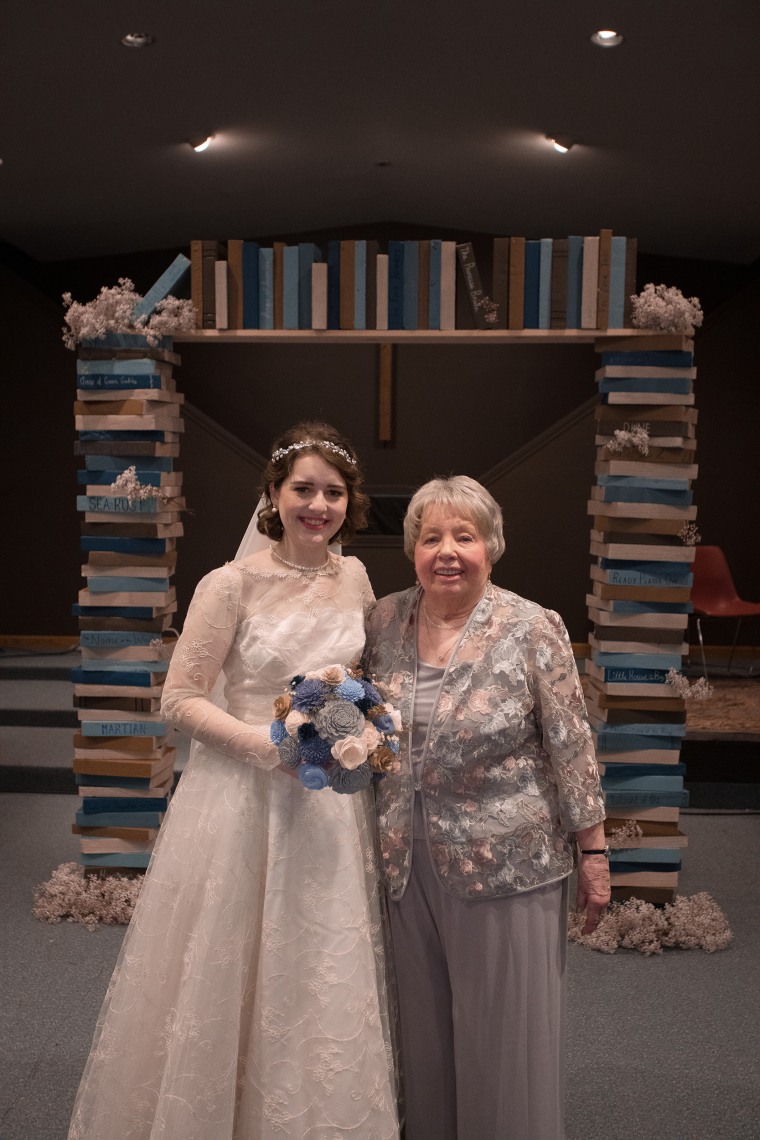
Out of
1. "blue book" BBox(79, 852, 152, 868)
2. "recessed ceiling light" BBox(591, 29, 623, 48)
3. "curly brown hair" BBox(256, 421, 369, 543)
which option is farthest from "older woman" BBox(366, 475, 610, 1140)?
"recessed ceiling light" BBox(591, 29, 623, 48)

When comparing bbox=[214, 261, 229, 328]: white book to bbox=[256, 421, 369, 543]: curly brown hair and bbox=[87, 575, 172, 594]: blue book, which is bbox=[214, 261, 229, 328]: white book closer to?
bbox=[87, 575, 172, 594]: blue book

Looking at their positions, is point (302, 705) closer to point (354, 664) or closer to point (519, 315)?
point (354, 664)

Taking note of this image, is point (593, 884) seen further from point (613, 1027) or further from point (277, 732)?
point (613, 1027)

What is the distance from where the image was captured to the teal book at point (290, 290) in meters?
3.88

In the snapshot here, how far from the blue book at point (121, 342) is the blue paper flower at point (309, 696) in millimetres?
2192

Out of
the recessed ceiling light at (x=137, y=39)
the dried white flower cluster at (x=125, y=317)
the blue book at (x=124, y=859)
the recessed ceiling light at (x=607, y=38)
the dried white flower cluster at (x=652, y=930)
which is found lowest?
the dried white flower cluster at (x=652, y=930)

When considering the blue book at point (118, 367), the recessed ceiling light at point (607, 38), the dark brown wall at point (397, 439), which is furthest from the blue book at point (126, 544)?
the dark brown wall at point (397, 439)

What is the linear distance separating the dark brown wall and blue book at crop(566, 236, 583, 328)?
388cm

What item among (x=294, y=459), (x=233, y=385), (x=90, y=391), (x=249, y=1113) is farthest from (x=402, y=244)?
(x=233, y=385)

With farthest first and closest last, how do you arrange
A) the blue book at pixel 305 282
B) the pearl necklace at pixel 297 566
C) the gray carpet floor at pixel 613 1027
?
the blue book at pixel 305 282 < the gray carpet floor at pixel 613 1027 < the pearl necklace at pixel 297 566

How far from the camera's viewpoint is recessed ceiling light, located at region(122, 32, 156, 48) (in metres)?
4.34

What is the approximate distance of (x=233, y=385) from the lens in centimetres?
844

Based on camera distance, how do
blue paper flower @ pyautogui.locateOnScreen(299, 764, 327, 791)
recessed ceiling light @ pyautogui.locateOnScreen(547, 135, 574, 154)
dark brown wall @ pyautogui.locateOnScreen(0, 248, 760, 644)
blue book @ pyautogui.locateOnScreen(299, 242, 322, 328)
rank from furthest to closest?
dark brown wall @ pyautogui.locateOnScreen(0, 248, 760, 644) < recessed ceiling light @ pyautogui.locateOnScreen(547, 135, 574, 154) < blue book @ pyautogui.locateOnScreen(299, 242, 322, 328) < blue paper flower @ pyautogui.locateOnScreen(299, 764, 327, 791)

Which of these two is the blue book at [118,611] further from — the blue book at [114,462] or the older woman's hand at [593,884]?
the older woman's hand at [593,884]
